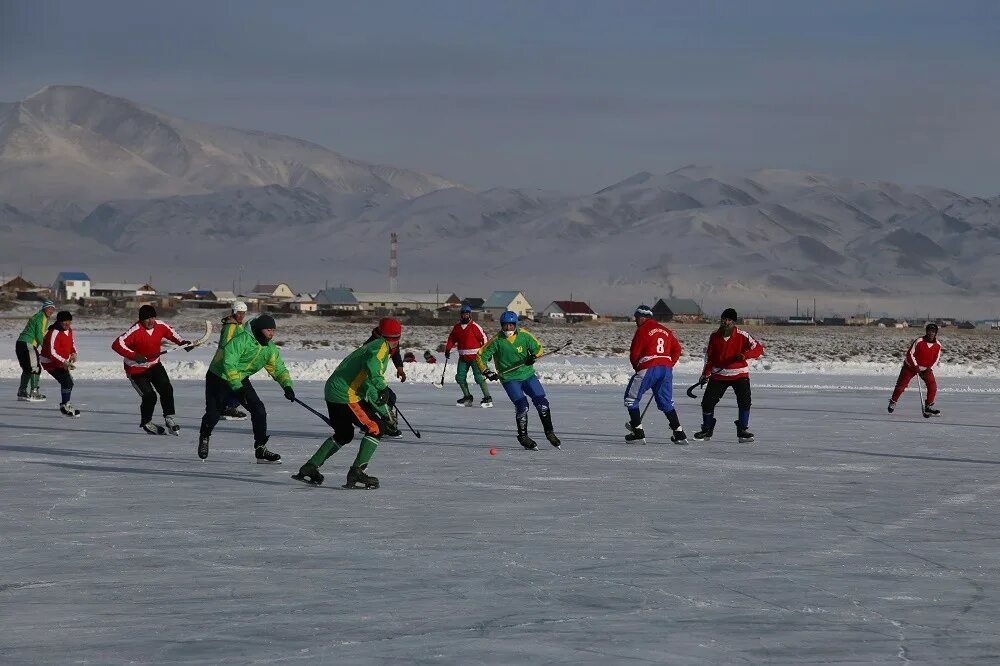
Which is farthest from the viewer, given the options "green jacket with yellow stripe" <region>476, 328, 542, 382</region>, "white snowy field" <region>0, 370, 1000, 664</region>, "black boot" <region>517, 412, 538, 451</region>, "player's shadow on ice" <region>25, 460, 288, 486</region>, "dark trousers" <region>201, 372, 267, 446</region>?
"green jacket with yellow stripe" <region>476, 328, 542, 382</region>

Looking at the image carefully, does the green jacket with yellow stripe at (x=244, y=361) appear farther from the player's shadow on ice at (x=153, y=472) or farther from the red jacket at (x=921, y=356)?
the red jacket at (x=921, y=356)

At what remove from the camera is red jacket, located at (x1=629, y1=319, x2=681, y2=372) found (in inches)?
611

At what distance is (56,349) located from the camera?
18.9 metres

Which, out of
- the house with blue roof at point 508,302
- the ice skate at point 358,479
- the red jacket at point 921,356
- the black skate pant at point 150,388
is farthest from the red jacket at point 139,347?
the house with blue roof at point 508,302

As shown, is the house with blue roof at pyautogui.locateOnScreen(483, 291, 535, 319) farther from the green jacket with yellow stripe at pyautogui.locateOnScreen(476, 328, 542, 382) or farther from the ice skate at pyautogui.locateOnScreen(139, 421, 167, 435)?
the green jacket with yellow stripe at pyautogui.locateOnScreen(476, 328, 542, 382)

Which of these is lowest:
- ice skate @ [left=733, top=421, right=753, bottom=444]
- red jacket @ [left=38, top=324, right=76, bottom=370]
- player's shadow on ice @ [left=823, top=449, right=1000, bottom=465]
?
player's shadow on ice @ [left=823, top=449, right=1000, bottom=465]

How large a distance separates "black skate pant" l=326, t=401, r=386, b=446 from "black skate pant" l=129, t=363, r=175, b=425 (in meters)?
5.28

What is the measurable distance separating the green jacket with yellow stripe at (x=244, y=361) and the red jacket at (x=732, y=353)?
5.60 metres

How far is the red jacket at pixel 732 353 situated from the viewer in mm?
15867

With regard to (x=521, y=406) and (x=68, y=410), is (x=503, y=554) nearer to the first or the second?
(x=521, y=406)

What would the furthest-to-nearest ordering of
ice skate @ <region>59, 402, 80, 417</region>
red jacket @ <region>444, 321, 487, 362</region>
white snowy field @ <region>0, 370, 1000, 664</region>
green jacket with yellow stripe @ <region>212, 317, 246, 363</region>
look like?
red jacket @ <region>444, 321, 487, 362</region>, ice skate @ <region>59, 402, 80, 417</region>, green jacket with yellow stripe @ <region>212, 317, 246, 363</region>, white snowy field @ <region>0, 370, 1000, 664</region>

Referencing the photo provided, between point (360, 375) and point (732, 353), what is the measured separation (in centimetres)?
652

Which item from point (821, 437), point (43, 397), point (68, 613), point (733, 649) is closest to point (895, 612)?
point (733, 649)

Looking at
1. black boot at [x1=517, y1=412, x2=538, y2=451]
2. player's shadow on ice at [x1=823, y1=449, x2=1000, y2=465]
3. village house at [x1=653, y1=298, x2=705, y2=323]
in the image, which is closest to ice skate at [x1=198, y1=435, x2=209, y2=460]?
black boot at [x1=517, y1=412, x2=538, y2=451]
